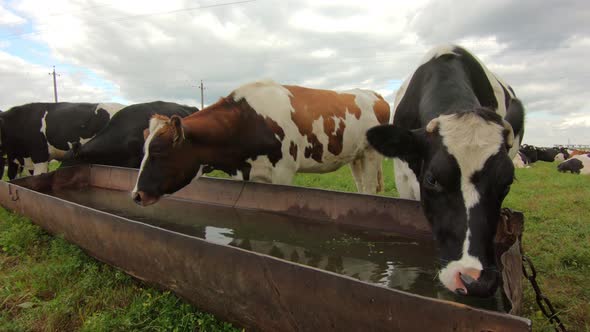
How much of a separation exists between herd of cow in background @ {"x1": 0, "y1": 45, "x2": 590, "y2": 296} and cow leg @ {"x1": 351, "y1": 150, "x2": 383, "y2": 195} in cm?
2

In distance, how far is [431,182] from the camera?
234 centimetres

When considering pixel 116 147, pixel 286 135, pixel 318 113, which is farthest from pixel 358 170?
pixel 116 147

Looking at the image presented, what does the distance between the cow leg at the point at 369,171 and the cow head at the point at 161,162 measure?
3085 millimetres

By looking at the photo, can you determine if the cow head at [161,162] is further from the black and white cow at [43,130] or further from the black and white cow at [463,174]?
the black and white cow at [43,130]

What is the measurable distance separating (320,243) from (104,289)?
1846 millimetres

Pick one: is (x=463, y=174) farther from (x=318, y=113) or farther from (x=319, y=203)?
(x=318, y=113)

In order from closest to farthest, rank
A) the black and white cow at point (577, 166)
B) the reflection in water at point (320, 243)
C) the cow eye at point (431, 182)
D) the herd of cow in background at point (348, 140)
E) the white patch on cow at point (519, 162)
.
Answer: the herd of cow in background at point (348, 140), the cow eye at point (431, 182), the reflection in water at point (320, 243), the black and white cow at point (577, 166), the white patch on cow at point (519, 162)

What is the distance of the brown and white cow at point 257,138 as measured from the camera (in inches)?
169

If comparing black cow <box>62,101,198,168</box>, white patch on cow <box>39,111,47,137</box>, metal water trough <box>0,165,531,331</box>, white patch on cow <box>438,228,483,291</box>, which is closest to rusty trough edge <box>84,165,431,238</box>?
metal water trough <box>0,165,531,331</box>

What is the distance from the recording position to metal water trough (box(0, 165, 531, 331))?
1633 millimetres

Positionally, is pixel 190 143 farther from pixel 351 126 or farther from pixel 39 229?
pixel 351 126

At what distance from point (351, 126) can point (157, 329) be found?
4.21m

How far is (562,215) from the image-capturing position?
18.5 ft

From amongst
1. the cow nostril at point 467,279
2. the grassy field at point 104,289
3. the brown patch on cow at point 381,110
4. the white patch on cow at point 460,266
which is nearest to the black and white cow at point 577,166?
the brown patch on cow at point 381,110
